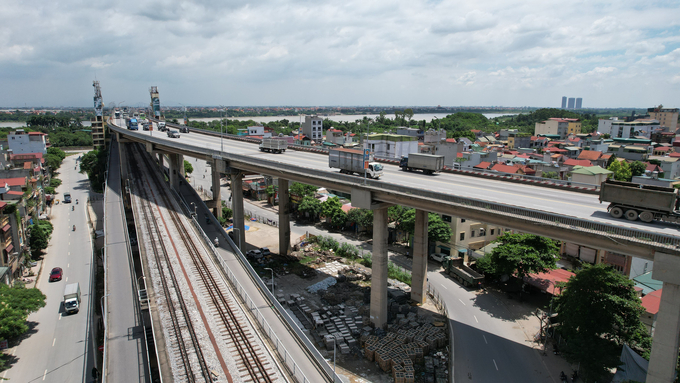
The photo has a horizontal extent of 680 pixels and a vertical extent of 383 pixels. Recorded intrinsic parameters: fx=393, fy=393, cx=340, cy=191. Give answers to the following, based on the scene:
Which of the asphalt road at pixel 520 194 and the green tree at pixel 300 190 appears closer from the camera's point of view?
the asphalt road at pixel 520 194

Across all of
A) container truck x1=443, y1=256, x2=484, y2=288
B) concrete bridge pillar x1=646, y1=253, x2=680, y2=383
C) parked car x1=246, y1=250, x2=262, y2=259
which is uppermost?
concrete bridge pillar x1=646, y1=253, x2=680, y2=383

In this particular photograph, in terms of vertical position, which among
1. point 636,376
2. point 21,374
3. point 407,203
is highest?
point 407,203

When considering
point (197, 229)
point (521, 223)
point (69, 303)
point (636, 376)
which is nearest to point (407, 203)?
point (521, 223)

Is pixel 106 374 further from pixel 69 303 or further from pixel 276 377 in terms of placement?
pixel 69 303

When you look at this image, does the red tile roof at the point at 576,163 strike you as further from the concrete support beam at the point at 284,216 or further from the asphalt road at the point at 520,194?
the concrete support beam at the point at 284,216

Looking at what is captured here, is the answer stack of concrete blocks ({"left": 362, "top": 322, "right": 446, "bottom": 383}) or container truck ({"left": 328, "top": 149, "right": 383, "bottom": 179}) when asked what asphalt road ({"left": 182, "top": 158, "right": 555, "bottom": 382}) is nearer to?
stack of concrete blocks ({"left": 362, "top": 322, "right": 446, "bottom": 383})

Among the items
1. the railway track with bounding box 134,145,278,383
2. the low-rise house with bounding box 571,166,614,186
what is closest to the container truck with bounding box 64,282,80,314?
the railway track with bounding box 134,145,278,383

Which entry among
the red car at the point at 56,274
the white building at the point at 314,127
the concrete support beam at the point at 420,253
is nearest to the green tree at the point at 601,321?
the concrete support beam at the point at 420,253
